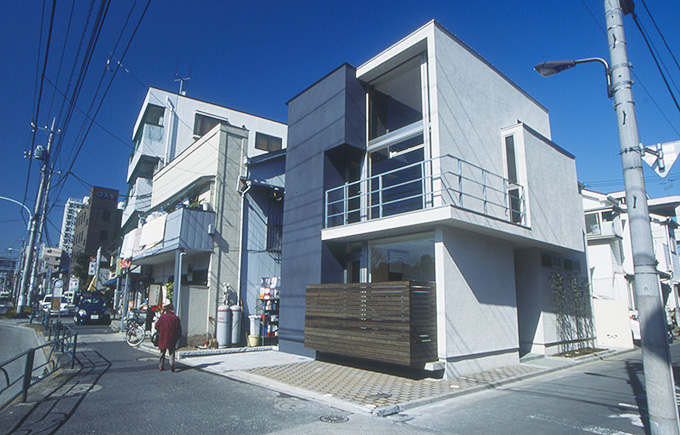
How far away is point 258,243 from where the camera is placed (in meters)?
16.1

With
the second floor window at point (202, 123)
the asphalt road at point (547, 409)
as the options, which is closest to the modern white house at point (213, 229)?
the second floor window at point (202, 123)

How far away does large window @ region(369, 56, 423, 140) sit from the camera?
Answer: 11.9 metres

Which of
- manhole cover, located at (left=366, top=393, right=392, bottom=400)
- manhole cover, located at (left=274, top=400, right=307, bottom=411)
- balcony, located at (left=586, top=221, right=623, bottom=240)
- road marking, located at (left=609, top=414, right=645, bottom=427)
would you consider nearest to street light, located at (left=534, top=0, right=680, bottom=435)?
road marking, located at (left=609, top=414, right=645, bottom=427)

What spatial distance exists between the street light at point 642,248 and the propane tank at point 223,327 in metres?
11.5

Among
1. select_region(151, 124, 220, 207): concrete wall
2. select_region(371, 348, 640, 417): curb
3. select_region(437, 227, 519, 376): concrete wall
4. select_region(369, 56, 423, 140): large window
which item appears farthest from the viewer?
select_region(151, 124, 220, 207): concrete wall

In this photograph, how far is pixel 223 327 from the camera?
13.4 m

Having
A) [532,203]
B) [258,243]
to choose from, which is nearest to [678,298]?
[532,203]

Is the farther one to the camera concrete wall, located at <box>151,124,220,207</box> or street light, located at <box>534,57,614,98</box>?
concrete wall, located at <box>151,124,220,207</box>

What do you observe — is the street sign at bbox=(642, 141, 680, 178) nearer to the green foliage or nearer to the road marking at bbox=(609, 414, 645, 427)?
the road marking at bbox=(609, 414, 645, 427)

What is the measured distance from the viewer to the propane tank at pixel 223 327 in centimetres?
1338

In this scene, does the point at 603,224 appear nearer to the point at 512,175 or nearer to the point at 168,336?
the point at 512,175

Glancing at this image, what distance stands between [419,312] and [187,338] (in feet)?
27.6

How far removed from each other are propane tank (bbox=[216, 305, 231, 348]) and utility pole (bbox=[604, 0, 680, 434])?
37.7ft

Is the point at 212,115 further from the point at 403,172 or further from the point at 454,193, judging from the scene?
the point at 454,193
